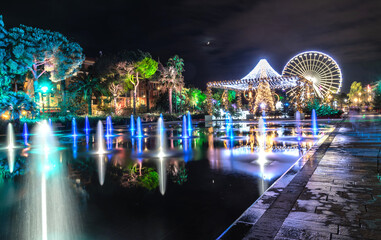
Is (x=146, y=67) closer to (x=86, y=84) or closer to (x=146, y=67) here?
(x=146, y=67)

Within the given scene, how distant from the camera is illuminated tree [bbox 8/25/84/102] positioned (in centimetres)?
2884

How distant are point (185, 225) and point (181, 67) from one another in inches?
1930

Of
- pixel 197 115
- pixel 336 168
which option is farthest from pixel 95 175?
pixel 197 115

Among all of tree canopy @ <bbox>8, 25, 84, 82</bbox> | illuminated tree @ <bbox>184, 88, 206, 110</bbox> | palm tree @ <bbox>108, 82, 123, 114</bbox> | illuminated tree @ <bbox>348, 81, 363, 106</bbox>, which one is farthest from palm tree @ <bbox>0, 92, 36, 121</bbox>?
illuminated tree @ <bbox>348, 81, 363, 106</bbox>

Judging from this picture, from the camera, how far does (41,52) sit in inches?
1232

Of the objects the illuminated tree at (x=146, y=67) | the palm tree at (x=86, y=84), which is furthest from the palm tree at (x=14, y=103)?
the illuminated tree at (x=146, y=67)

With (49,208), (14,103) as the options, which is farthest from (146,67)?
(49,208)

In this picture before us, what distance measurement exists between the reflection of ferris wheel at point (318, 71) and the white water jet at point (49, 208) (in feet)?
147

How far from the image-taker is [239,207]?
4707mm

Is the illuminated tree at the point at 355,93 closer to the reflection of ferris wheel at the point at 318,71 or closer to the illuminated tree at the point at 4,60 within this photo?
the reflection of ferris wheel at the point at 318,71

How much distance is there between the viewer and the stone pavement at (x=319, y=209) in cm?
346

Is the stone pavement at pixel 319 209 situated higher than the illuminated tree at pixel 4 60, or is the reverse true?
the illuminated tree at pixel 4 60

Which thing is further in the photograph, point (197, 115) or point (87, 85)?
point (197, 115)

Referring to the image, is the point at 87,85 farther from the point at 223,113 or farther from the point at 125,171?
the point at 125,171
